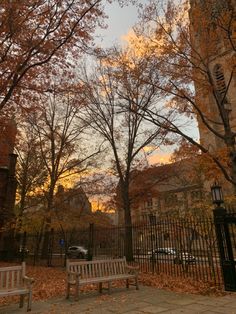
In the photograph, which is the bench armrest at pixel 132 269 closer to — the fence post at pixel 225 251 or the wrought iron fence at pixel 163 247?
the wrought iron fence at pixel 163 247

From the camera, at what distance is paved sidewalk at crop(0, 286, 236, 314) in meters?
6.70

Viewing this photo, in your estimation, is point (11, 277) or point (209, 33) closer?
point (11, 277)

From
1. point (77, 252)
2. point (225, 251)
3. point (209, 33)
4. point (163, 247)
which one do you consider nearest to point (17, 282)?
point (225, 251)

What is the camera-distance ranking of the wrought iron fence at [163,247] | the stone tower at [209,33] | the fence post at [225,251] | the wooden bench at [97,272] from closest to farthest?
the wooden bench at [97,272] < the fence post at [225,251] < the wrought iron fence at [163,247] < the stone tower at [209,33]

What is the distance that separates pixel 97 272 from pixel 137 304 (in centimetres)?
219

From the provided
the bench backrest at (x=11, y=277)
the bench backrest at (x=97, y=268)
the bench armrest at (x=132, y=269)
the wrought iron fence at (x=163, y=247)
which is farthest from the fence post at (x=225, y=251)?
the bench backrest at (x=11, y=277)

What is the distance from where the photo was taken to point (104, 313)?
6551 millimetres

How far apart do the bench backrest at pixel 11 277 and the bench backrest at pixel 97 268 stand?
4.40 ft

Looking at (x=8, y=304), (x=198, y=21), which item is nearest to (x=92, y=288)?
(x=8, y=304)

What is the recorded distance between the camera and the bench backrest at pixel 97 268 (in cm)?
882

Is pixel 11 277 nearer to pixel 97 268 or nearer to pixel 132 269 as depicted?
pixel 97 268

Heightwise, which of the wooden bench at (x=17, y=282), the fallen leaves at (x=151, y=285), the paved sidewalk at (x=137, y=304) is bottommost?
the paved sidewalk at (x=137, y=304)

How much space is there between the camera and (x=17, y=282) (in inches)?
308

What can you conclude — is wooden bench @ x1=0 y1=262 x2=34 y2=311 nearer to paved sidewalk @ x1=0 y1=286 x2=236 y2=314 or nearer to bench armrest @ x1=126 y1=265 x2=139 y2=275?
paved sidewalk @ x1=0 y1=286 x2=236 y2=314
